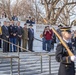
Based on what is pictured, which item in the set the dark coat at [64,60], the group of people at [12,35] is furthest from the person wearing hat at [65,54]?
the group of people at [12,35]

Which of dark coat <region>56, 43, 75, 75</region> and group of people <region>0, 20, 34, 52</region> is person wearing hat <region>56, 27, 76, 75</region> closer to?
dark coat <region>56, 43, 75, 75</region>

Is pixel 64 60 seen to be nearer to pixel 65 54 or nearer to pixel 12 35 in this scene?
pixel 65 54

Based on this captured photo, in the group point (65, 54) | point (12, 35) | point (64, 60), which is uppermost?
point (65, 54)

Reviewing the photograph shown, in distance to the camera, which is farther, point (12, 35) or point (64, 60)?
point (12, 35)

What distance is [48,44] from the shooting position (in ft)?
51.7

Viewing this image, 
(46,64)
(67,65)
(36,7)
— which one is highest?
(36,7)

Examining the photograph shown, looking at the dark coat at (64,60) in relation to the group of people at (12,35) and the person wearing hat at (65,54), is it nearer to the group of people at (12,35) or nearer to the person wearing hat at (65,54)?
the person wearing hat at (65,54)

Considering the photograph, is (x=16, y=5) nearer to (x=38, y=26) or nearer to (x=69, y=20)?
(x=69, y=20)

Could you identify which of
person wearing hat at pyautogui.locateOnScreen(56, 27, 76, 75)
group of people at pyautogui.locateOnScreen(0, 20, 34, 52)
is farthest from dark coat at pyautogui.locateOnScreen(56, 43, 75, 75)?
group of people at pyautogui.locateOnScreen(0, 20, 34, 52)

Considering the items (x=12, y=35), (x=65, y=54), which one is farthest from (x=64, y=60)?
(x=12, y=35)

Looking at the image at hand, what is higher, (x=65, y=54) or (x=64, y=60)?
(x=65, y=54)

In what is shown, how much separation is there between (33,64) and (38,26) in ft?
21.9

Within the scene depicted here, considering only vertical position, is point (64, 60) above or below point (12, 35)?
above

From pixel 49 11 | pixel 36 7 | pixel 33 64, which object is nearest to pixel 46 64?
pixel 33 64
